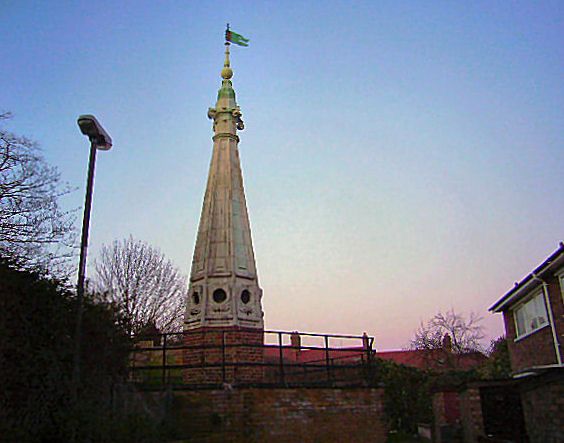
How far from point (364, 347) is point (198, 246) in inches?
209

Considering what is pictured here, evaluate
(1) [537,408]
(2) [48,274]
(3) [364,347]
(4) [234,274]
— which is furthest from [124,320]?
(1) [537,408]

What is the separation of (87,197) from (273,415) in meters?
5.46

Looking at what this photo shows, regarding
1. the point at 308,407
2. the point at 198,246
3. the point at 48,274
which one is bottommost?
the point at 308,407

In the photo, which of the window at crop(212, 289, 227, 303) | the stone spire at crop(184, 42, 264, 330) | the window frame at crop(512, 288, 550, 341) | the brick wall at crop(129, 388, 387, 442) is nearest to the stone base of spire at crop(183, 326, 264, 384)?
the stone spire at crop(184, 42, 264, 330)

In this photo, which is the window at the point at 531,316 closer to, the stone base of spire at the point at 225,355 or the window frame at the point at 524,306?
the window frame at the point at 524,306

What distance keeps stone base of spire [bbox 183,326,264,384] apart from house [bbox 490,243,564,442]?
19.8 ft

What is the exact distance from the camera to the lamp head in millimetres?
8031

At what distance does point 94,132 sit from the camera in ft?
26.8

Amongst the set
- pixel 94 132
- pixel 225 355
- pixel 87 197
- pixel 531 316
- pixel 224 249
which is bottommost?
pixel 225 355

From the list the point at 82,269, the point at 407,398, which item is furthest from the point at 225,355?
the point at 82,269

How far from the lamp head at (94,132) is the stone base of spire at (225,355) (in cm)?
595

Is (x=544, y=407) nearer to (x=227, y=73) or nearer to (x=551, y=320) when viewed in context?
(x=551, y=320)

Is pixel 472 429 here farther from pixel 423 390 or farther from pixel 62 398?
pixel 62 398

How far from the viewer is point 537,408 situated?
9906mm
